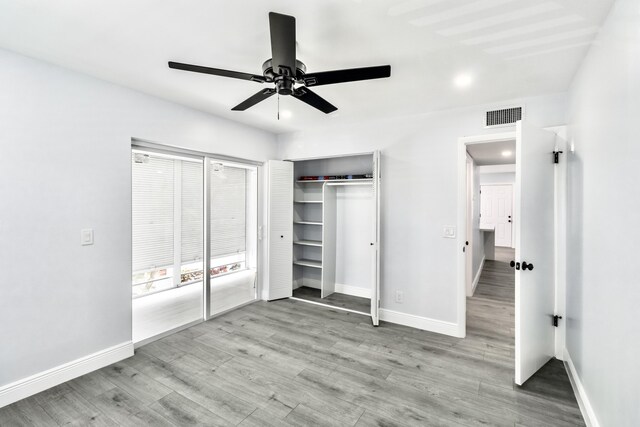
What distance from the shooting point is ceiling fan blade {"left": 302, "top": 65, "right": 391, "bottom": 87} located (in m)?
1.68

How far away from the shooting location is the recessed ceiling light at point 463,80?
8.04 feet

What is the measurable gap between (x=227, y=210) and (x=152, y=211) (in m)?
0.99

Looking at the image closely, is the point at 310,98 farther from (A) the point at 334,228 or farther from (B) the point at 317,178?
(A) the point at 334,228

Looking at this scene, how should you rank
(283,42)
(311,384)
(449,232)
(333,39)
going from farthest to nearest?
(449,232)
(311,384)
(333,39)
(283,42)

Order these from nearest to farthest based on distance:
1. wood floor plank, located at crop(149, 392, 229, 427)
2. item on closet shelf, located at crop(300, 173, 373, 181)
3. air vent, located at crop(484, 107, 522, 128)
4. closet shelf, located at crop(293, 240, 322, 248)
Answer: wood floor plank, located at crop(149, 392, 229, 427)
air vent, located at crop(484, 107, 522, 128)
item on closet shelf, located at crop(300, 173, 373, 181)
closet shelf, located at crop(293, 240, 322, 248)

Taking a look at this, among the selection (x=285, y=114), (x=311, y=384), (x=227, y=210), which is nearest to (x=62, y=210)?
(x=227, y=210)

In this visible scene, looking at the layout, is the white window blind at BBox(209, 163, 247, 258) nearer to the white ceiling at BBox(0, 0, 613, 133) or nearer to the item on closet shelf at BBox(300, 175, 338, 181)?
the item on closet shelf at BBox(300, 175, 338, 181)

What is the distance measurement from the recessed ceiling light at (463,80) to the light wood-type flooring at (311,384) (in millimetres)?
2554

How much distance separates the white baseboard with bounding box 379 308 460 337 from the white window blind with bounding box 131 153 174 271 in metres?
3.21

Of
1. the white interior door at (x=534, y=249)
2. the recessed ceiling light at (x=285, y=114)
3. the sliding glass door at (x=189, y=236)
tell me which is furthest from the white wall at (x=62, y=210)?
the white interior door at (x=534, y=249)

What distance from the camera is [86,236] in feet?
8.12

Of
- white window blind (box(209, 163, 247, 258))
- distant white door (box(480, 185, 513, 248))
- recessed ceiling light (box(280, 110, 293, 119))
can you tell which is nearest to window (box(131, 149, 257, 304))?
white window blind (box(209, 163, 247, 258))

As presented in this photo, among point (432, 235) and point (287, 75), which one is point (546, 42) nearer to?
point (287, 75)

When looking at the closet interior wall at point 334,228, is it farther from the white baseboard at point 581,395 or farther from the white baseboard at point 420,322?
the white baseboard at point 581,395
